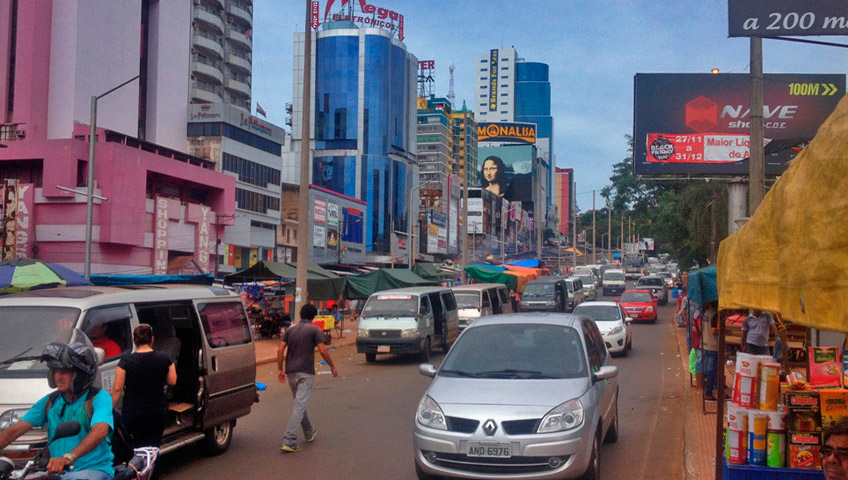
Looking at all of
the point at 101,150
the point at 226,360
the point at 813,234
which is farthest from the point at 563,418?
the point at 101,150

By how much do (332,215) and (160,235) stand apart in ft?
89.7

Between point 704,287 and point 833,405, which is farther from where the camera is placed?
point 704,287

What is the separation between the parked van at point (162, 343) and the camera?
6.45 metres

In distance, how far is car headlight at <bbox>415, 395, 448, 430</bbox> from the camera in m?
6.89

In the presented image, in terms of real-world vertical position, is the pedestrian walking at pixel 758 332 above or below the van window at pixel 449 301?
above

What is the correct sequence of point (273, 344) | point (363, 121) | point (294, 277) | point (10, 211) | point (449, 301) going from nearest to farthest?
1. point (449, 301)
2. point (294, 277)
3. point (273, 344)
4. point (10, 211)
5. point (363, 121)

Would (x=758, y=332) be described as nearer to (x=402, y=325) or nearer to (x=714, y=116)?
(x=402, y=325)

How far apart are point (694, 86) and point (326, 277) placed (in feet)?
46.9

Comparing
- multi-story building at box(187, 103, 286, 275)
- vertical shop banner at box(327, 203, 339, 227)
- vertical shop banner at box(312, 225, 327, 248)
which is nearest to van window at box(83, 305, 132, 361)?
multi-story building at box(187, 103, 286, 275)

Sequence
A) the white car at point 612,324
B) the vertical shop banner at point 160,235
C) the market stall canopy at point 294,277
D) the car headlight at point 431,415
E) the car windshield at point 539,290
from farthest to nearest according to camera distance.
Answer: the vertical shop banner at point 160,235
the car windshield at point 539,290
the market stall canopy at point 294,277
the white car at point 612,324
the car headlight at point 431,415

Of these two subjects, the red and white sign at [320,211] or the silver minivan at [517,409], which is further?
the red and white sign at [320,211]

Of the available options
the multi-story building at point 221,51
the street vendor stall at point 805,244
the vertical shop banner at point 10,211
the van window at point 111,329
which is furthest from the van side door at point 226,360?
the multi-story building at point 221,51

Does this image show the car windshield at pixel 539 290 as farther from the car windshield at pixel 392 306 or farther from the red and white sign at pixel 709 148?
the car windshield at pixel 392 306

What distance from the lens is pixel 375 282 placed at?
28.3 m
